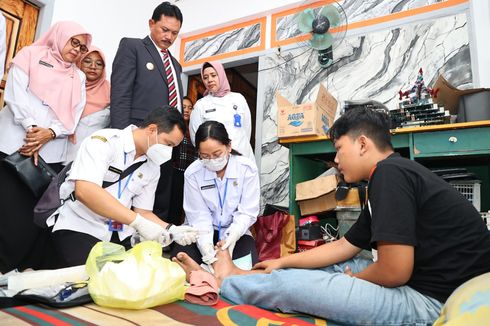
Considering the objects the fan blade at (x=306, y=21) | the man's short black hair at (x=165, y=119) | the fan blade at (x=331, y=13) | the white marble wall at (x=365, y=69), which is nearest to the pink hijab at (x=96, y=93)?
the man's short black hair at (x=165, y=119)

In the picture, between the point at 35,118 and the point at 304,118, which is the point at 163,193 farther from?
the point at 304,118

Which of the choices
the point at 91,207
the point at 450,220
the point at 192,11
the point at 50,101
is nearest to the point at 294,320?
the point at 450,220

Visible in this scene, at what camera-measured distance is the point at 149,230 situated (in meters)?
1.50

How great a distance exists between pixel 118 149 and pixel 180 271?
0.76m

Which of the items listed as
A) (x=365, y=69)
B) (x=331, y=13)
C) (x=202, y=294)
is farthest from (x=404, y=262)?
(x=331, y=13)

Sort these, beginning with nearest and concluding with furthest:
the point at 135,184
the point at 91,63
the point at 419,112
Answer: the point at 135,184, the point at 419,112, the point at 91,63

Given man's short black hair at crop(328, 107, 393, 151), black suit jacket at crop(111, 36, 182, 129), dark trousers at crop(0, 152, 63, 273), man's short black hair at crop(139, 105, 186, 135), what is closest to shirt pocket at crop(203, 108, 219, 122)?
black suit jacket at crop(111, 36, 182, 129)

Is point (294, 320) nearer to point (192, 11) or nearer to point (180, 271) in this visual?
point (180, 271)

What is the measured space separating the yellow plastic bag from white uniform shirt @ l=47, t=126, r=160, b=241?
0.49 meters

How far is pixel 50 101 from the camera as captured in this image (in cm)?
194

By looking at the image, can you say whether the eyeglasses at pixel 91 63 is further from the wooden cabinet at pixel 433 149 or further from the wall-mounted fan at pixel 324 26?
the wall-mounted fan at pixel 324 26

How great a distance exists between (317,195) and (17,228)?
5.67 feet

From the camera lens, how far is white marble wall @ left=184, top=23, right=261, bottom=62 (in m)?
3.58

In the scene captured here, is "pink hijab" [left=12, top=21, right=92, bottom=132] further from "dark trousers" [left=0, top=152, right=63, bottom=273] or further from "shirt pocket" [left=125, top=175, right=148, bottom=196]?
"shirt pocket" [left=125, top=175, right=148, bottom=196]
